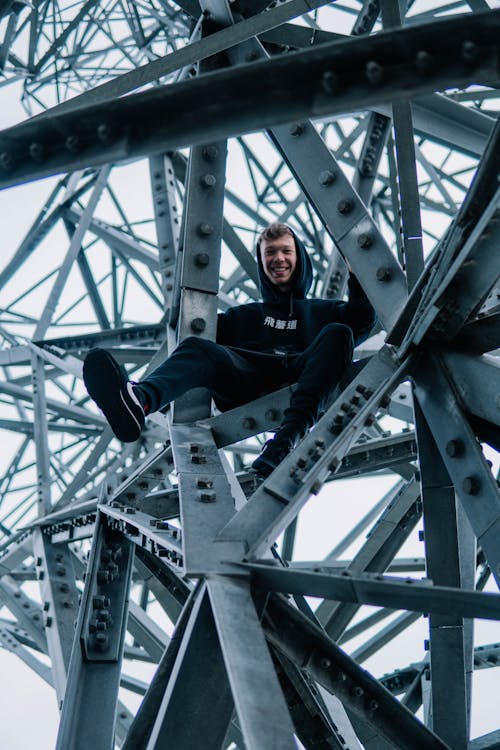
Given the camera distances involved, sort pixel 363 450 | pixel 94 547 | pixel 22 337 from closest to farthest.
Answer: pixel 94 547 → pixel 363 450 → pixel 22 337

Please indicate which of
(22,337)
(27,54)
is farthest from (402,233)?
(27,54)

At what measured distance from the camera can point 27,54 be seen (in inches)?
631

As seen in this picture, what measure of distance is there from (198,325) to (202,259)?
15.3 inches

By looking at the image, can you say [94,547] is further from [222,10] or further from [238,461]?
[238,461]

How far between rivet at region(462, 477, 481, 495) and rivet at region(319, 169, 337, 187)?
1.89 metres

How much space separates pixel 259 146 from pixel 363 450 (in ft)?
55.1

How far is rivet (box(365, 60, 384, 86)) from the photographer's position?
339cm

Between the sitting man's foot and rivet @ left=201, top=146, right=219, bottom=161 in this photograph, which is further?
rivet @ left=201, top=146, right=219, bottom=161

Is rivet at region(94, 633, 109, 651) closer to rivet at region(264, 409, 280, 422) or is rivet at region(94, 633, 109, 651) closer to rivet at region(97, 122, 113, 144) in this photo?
rivet at region(264, 409, 280, 422)

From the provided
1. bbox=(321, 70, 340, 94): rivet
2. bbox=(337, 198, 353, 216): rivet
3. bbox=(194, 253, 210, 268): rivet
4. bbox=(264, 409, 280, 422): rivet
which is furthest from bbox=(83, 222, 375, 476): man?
bbox=(321, 70, 340, 94): rivet

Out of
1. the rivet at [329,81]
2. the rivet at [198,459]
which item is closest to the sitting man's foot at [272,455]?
the rivet at [198,459]

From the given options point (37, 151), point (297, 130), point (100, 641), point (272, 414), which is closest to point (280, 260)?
point (297, 130)

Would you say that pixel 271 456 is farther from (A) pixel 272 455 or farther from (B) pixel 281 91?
(B) pixel 281 91

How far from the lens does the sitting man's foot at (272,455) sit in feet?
18.1
